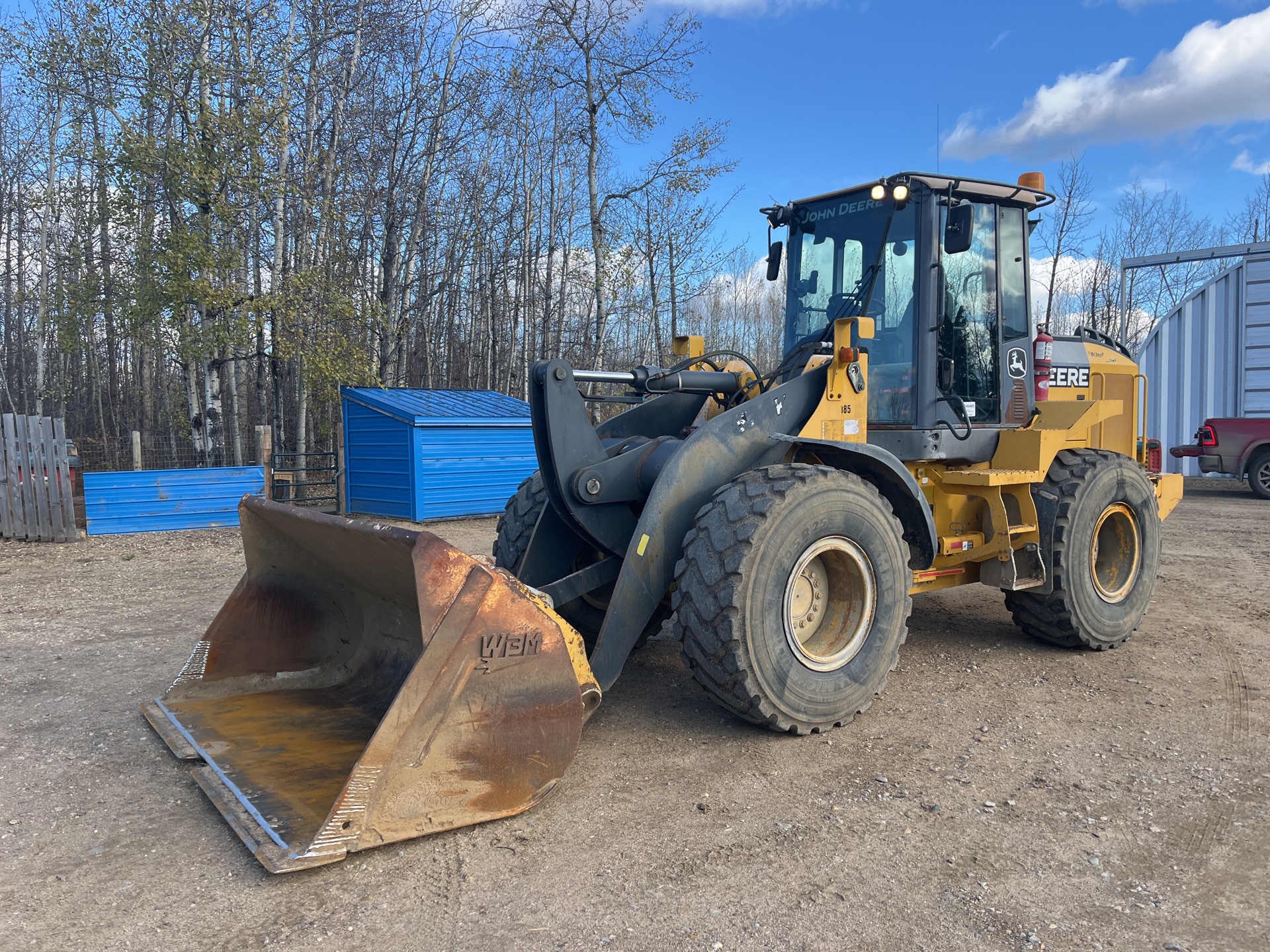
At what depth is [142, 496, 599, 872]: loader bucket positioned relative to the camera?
3.04m

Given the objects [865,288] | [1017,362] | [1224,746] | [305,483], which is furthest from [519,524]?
[305,483]

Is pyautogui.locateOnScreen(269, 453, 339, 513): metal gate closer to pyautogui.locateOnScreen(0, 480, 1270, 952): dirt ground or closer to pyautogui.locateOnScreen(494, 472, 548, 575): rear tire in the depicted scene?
pyautogui.locateOnScreen(0, 480, 1270, 952): dirt ground

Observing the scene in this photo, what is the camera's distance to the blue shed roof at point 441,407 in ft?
41.2

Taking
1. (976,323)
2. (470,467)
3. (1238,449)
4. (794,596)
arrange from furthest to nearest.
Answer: (1238,449) → (470,467) → (976,323) → (794,596)

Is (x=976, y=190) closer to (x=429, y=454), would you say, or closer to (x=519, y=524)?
(x=519, y=524)

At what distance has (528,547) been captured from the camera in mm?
4668

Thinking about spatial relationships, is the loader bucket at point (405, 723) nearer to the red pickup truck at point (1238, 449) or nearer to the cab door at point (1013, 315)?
the cab door at point (1013, 315)

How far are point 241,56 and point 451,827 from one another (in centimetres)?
1525

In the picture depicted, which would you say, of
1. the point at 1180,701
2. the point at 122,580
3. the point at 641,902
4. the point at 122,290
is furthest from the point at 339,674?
the point at 122,290

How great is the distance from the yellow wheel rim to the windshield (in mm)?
1882

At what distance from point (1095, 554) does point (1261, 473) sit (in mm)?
12078

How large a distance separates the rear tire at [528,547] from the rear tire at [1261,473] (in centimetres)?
1454

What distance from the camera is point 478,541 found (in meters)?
11.0

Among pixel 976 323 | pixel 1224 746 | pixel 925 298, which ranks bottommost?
pixel 1224 746
